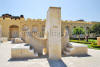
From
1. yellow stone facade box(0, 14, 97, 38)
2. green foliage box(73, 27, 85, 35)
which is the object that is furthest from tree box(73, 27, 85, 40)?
yellow stone facade box(0, 14, 97, 38)

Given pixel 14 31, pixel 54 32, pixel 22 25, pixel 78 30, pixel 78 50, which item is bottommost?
pixel 78 50

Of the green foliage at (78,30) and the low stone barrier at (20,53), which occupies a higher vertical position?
the green foliage at (78,30)

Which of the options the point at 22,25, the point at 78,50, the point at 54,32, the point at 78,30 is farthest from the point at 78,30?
the point at 54,32

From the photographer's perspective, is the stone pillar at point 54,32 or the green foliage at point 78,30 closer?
the stone pillar at point 54,32

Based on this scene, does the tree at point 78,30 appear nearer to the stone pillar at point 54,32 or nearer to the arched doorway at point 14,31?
the arched doorway at point 14,31

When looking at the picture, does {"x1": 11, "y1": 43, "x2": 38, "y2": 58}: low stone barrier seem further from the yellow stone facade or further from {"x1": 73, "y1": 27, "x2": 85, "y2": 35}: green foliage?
{"x1": 73, "y1": 27, "x2": 85, "y2": 35}: green foliage

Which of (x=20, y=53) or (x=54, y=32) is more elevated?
(x=54, y=32)

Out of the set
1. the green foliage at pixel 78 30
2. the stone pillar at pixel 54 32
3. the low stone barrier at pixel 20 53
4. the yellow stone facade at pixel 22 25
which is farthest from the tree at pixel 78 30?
the low stone barrier at pixel 20 53

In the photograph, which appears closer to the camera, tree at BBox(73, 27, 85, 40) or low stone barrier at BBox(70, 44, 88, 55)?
low stone barrier at BBox(70, 44, 88, 55)

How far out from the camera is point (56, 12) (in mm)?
5914

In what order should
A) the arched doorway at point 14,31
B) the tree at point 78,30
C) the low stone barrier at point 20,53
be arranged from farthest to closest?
the tree at point 78,30
the arched doorway at point 14,31
the low stone barrier at point 20,53

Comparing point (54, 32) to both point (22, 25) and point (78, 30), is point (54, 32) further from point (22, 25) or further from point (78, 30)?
point (78, 30)

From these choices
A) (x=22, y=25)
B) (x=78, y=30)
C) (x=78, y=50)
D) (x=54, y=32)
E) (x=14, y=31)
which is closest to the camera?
(x=54, y=32)

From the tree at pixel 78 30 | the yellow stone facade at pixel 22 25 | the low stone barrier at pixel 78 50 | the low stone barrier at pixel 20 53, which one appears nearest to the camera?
the low stone barrier at pixel 20 53
